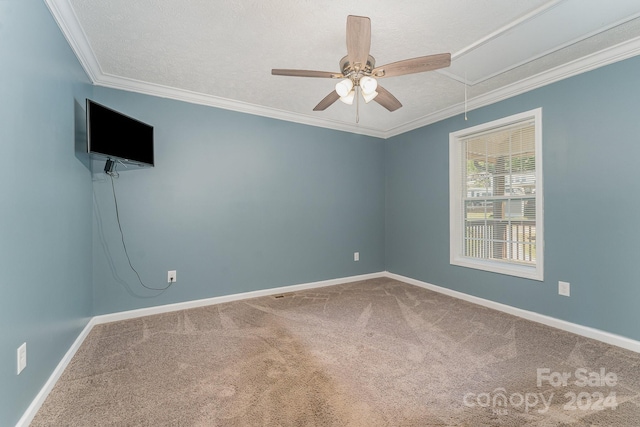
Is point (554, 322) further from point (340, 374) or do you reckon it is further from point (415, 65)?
point (415, 65)

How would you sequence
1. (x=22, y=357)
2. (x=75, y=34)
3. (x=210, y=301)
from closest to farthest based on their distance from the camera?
(x=22, y=357)
(x=75, y=34)
(x=210, y=301)

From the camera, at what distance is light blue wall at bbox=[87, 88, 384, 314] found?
2914 millimetres

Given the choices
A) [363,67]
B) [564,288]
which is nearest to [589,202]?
[564,288]

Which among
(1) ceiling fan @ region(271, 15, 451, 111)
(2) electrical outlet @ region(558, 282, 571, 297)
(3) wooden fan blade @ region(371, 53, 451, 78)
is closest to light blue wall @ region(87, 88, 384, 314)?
(1) ceiling fan @ region(271, 15, 451, 111)

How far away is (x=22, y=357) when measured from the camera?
142cm

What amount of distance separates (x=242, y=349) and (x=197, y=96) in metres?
2.89

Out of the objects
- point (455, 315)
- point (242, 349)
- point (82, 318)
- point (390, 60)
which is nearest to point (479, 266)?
point (455, 315)

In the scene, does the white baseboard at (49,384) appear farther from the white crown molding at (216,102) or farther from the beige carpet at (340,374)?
the white crown molding at (216,102)

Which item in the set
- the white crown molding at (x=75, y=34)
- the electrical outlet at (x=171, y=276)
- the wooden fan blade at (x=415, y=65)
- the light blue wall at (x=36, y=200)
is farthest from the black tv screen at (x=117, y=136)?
the wooden fan blade at (x=415, y=65)

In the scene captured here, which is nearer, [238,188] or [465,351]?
[465,351]

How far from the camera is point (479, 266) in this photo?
338 cm

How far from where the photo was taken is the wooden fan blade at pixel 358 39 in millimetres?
1492

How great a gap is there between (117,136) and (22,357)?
184 centimetres

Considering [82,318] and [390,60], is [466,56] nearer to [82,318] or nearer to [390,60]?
[390,60]
